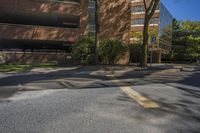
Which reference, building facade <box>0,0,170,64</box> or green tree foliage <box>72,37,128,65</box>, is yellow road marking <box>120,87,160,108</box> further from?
building facade <box>0,0,170,64</box>

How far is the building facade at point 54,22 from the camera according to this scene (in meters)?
26.3

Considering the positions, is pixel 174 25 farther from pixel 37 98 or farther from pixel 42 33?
pixel 37 98

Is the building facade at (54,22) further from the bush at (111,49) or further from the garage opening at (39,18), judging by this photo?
the bush at (111,49)

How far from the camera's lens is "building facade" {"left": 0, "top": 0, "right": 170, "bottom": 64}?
86.4ft

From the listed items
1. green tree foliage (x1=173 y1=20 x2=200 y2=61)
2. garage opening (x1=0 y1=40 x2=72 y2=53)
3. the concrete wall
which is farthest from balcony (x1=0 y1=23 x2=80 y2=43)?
green tree foliage (x1=173 y1=20 x2=200 y2=61)

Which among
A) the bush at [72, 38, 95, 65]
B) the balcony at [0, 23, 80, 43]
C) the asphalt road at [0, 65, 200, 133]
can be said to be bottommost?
the asphalt road at [0, 65, 200, 133]

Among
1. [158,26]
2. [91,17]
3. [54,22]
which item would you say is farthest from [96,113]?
[158,26]

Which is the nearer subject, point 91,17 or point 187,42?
point 91,17

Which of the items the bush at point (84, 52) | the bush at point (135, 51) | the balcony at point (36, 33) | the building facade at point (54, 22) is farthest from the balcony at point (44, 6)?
the bush at point (135, 51)

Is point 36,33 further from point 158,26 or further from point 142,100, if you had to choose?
point 158,26

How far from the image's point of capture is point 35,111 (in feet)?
19.4

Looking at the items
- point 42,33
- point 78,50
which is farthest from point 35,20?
point 78,50

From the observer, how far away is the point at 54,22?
1310 inches

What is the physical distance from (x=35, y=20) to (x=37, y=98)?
84.5ft
